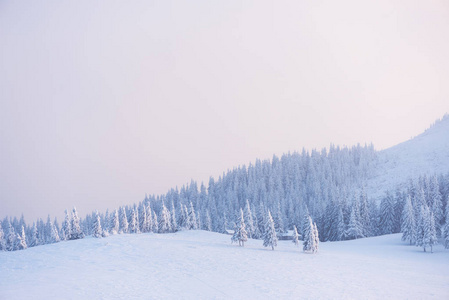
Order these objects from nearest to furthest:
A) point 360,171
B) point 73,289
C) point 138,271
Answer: point 73,289 → point 138,271 → point 360,171

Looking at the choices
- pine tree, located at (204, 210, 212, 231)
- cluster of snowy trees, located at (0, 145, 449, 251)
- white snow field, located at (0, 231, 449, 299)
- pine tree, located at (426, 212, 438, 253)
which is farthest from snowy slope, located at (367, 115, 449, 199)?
white snow field, located at (0, 231, 449, 299)

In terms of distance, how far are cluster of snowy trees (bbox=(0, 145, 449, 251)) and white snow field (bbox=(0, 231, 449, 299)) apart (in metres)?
12.7

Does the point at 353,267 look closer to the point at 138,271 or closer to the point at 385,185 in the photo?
the point at 138,271

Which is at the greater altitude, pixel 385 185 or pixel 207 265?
pixel 385 185

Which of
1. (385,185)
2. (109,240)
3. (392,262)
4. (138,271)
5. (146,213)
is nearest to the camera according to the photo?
(138,271)

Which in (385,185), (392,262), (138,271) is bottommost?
(392,262)

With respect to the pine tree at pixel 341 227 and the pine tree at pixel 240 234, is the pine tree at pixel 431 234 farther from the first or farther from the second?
the pine tree at pixel 240 234

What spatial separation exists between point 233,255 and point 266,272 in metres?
10.4

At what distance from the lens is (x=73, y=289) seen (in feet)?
96.8

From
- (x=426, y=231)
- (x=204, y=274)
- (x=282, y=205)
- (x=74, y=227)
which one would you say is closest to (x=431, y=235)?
(x=426, y=231)

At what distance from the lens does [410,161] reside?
470ft

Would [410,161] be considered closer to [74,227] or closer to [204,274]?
[204,274]

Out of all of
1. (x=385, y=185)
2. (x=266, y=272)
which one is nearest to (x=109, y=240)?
(x=266, y=272)

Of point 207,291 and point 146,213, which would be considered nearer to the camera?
point 207,291
